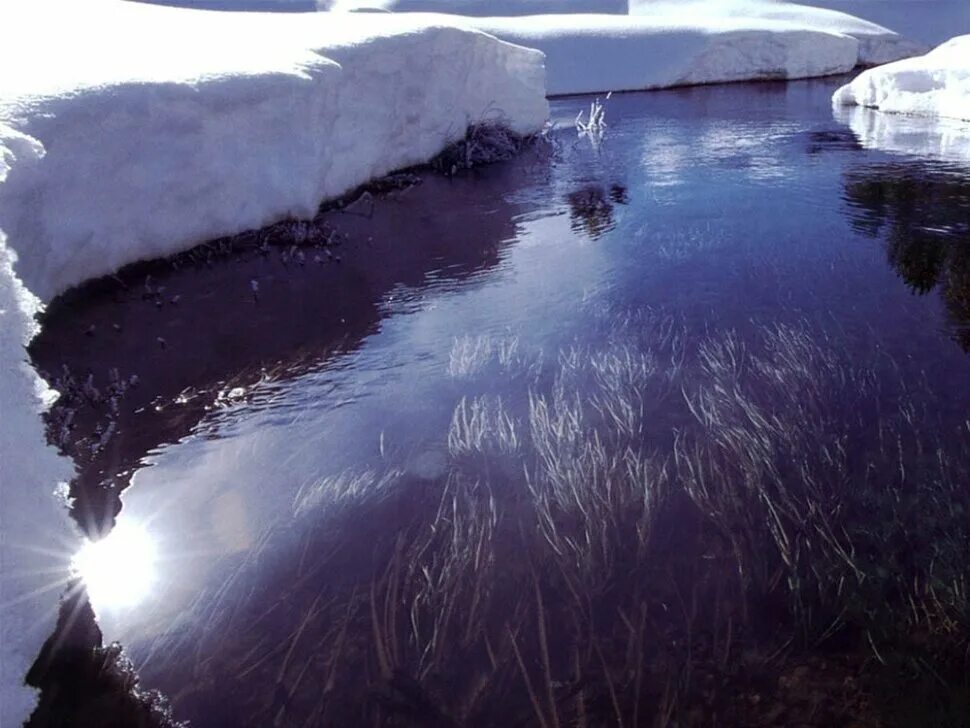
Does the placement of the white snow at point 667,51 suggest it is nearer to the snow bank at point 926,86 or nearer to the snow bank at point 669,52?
the snow bank at point 669,52

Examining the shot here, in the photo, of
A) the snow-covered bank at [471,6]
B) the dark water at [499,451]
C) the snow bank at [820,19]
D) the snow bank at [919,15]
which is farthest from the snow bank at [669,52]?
the dark water at [499,451]

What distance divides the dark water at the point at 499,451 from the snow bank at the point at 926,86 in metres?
9.09

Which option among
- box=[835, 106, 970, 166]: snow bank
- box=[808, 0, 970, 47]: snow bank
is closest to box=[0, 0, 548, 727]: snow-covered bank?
box=[835, 106, 970, 166]: snow bank

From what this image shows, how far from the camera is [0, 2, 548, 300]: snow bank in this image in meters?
5.83

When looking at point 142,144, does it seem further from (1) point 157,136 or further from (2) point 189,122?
(2) point 189,122

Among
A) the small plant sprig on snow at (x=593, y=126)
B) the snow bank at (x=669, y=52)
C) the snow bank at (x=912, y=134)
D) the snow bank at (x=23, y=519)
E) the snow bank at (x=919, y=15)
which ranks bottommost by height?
the snow bank at (x=23, y=519)

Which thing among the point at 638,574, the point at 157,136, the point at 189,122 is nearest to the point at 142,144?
the point at 157,136

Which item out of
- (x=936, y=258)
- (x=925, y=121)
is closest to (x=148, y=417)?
(x=936, y=258)

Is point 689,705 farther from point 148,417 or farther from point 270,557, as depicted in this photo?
point 148,417

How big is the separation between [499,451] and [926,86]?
1658 centimetres

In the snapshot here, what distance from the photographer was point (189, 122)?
7.18m

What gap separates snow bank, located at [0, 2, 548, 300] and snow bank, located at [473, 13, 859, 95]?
14074 millimetres

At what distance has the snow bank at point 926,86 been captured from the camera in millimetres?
15039

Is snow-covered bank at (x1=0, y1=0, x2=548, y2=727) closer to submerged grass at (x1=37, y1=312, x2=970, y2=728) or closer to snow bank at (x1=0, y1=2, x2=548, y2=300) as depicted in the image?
snow bank at (x1=0, y1=2, x2=548, y2=300)
